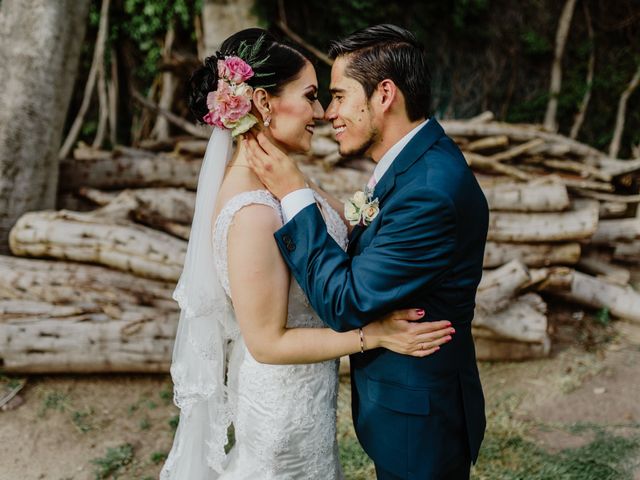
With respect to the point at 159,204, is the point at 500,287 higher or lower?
lower

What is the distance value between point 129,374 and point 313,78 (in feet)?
10.9

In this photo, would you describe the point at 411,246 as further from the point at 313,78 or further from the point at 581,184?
the point at 581,184

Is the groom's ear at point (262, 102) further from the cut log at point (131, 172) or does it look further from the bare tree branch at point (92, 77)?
the bare tree branch at point (92, 77)

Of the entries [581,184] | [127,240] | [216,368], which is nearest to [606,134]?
[581,184]

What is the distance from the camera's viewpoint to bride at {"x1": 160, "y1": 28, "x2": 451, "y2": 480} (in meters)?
2.12

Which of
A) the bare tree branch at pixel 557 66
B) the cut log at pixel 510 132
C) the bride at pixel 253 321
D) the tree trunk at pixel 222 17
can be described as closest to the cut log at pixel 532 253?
the cut log at pixel 510 132

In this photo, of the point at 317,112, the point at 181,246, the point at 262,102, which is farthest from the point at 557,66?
the point at 262,102

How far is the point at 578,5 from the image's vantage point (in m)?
9.59

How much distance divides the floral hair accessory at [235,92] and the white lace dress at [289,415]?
1.75 feet

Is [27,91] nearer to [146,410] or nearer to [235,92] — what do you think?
[146,410]

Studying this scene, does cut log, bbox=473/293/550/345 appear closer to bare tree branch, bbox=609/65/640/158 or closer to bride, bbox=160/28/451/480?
bride, bbox=160/28/451/480

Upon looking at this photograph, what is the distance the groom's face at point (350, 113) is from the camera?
2293 mm

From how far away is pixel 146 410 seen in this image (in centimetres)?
432

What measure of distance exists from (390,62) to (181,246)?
312 centimetres
